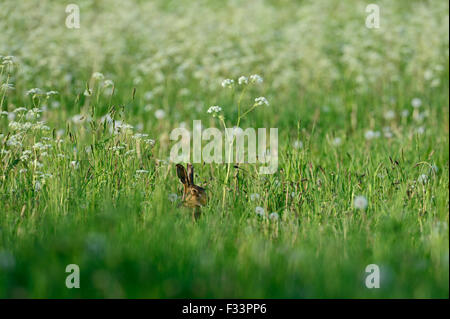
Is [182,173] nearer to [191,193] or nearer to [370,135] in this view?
[191,193]

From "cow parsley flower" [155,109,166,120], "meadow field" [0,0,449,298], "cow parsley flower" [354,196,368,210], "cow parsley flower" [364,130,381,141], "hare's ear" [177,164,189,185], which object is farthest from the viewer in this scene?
"cow parsley flower" [155,109,166,120]

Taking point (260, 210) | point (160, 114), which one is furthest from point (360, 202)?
point (160, 114)

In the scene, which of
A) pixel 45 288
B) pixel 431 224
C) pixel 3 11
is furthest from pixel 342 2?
pixel 45 288

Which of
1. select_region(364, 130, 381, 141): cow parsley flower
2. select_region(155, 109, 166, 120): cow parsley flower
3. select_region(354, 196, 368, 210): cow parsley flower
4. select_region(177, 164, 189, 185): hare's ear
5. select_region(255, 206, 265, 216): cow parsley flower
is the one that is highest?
select_region(155, 109, 166, 120): cow parsley flower

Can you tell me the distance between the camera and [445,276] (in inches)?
110

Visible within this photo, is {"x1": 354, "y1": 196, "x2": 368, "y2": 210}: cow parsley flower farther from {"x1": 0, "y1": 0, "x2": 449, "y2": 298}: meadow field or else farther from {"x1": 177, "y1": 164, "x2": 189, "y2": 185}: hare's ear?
{"x1": 177, "y1": 164, "x2": 189, "y2": 185}: hare's ear

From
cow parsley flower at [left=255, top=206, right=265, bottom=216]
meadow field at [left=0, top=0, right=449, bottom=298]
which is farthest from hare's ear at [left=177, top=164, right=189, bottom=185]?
cow parsley flower at [left=255, top=206, right=265, bottom=216]

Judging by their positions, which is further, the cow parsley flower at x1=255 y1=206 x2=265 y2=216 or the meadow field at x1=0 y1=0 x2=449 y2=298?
the cow parsley flower at x1=255 y1=206 x2=265 y2=216

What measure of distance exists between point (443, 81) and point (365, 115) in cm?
196

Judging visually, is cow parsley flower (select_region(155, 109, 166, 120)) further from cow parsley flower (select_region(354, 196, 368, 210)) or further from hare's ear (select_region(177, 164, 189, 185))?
cow parsley flower (select_region(354, 196, 368, 210))

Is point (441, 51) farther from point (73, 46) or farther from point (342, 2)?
point (73, 46)

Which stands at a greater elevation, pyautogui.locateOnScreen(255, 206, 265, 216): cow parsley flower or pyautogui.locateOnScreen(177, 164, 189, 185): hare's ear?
pyautogui.locateOnScreen(177, 164, 189, 185): hare's ear

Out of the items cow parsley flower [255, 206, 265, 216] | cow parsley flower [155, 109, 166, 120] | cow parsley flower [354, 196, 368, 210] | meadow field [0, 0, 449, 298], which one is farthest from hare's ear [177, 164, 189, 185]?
cow parsley flower [155, 109, 166, 120]

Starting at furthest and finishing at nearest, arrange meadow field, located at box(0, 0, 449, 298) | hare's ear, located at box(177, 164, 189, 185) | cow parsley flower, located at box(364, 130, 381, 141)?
cow parsley flower, located at box(364, 130, 381, 141), hare's ear, located at box(177, 164, 189, 185), meadow field, located at box(0, 0, 449, 298)
